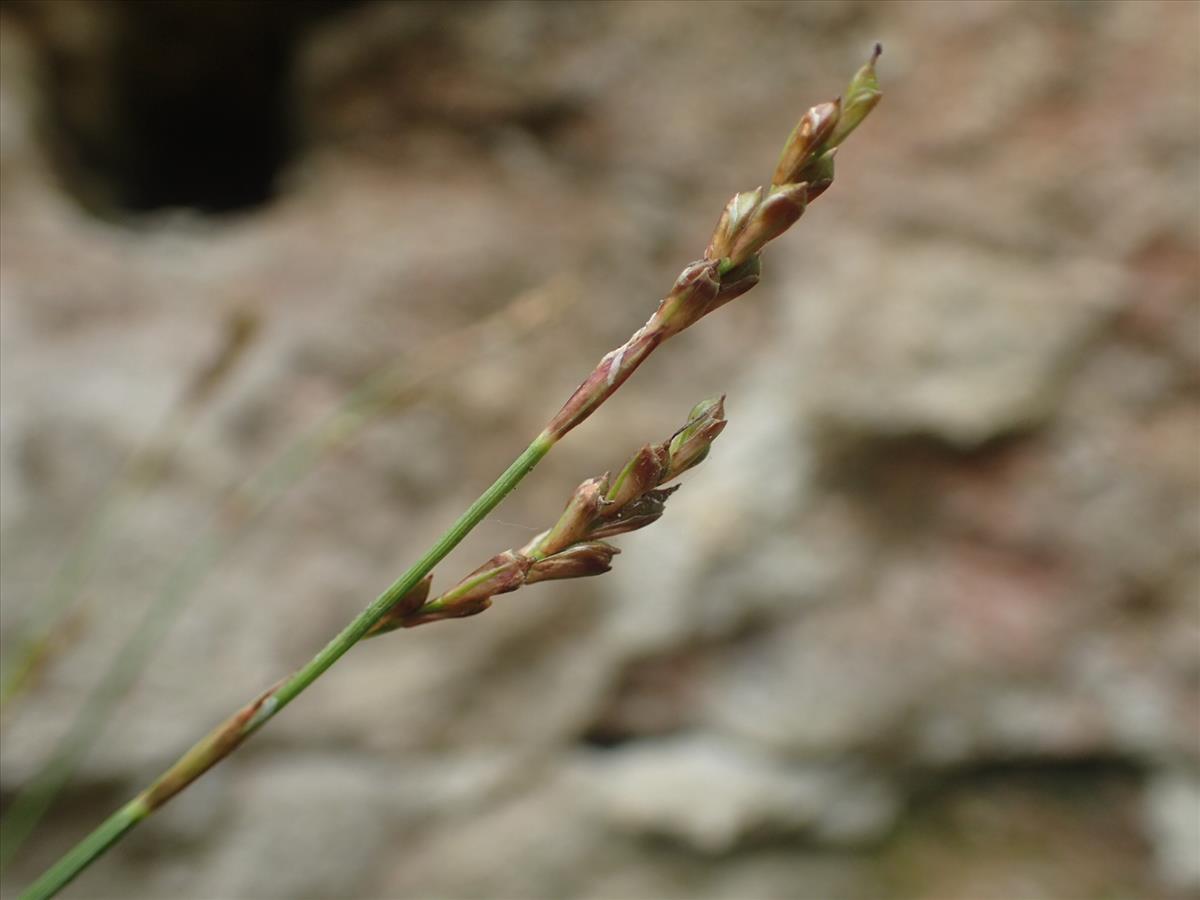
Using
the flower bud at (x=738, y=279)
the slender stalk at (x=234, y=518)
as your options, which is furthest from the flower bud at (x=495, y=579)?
the slender stalk at (x=234, y=518)

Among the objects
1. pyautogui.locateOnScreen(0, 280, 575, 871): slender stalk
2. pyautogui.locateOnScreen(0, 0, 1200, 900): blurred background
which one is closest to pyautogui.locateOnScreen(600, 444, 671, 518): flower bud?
pyautogui.locateOnScreen(0, 280, 575, 871): slender stalk

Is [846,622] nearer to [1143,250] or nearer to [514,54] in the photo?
Result: [1143,250]

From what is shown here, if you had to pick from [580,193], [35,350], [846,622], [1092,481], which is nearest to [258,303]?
[35,350]

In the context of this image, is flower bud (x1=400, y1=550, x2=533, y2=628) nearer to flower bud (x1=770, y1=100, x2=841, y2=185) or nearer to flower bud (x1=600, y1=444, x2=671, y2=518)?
flower bud (x1=600, y1=444, x2=671, y2=518)

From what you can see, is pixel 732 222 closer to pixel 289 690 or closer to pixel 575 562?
pixel 575 562

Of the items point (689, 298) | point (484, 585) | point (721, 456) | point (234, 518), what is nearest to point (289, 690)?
point (484, 585)

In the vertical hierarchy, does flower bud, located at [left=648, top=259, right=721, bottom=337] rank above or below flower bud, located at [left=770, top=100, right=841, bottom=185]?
below

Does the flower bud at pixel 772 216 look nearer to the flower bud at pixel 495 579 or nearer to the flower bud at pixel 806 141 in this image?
the flower bud at pixel 806 141
